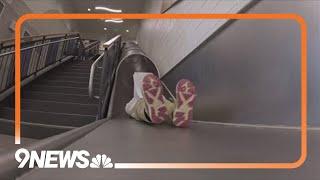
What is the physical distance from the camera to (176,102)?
2373 millimetres

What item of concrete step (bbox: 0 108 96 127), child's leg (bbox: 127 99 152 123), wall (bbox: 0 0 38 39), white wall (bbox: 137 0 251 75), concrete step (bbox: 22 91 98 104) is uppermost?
wall (bbox: 0 0 38 39)

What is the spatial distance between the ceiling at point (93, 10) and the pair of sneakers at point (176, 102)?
4297 millimetres

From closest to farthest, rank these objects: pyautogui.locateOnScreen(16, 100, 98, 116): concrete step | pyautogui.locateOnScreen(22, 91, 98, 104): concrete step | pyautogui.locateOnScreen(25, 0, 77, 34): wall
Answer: pyautogui.locateOnScreen(16, 100, 98, 116): concrete step
pyautogui.locateOnScreen(22, 91, 98, 104): concrete step
pyautogui.locateOnScreen(25, 0, 77, 34): wall

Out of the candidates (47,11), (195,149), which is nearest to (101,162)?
(195,149)

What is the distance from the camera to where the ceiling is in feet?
23.2

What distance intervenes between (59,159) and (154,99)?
47.0 inches

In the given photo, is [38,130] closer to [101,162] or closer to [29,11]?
[101,162]

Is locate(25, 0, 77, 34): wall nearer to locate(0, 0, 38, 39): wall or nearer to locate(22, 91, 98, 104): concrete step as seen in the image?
locate(0, 0, 38, 39): wall

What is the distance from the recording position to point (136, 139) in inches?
72.2

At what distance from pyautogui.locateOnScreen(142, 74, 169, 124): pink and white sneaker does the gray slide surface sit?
0.10m

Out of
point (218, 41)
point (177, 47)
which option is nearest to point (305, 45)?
point (218, 41)

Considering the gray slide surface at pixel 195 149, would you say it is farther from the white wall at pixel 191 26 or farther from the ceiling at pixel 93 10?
the ceiling at pixel 93 10

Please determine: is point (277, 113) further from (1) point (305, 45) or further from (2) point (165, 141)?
(2) point (165, 141)

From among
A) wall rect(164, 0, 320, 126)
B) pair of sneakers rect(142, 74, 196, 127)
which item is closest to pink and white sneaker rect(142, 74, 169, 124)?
pair of sneakers rect(142, 74, 196, 127)
